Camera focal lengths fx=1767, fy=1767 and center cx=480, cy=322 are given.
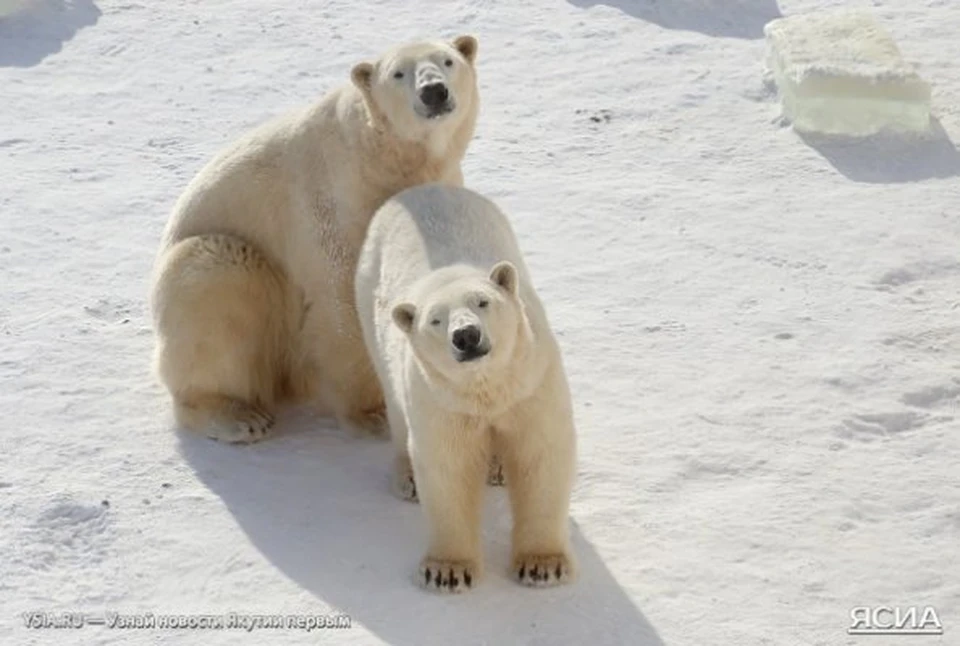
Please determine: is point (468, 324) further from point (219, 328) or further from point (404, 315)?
point (219, 328)

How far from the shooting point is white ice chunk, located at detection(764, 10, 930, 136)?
27.9 feet

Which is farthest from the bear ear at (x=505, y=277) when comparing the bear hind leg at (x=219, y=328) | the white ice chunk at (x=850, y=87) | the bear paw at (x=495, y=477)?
the white ice chunk at (x=850, y=87)

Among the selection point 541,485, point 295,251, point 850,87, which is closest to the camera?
point 541,485

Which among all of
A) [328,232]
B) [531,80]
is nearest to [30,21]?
[531,80]

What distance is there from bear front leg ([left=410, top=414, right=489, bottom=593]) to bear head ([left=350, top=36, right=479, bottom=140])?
126cm

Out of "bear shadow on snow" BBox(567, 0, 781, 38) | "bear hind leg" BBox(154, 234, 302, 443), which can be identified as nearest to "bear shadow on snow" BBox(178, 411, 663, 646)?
"bear hind leg" BBox(154, 234, 302, 443)

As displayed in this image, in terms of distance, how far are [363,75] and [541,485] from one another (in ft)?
5.67

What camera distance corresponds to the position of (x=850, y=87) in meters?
8.54

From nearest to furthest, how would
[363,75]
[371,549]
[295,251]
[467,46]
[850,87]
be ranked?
1. [371,549]
2. [363,75]
3. [467,46]
4. [295,251]
5. [850,87]

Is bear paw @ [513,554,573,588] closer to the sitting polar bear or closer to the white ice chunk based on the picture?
the sitting polar bear

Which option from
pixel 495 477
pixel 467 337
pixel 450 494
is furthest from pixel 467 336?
pixel 495 477

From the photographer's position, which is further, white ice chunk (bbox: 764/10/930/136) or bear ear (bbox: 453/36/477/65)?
white ice chunk (bbox: 764/10/930/136)

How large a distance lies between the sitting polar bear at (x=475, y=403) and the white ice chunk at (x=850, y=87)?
354 cm

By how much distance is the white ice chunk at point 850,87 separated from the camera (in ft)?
27.9
